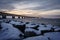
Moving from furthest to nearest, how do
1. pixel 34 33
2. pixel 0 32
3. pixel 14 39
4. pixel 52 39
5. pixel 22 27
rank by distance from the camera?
1. pixel 22 27
2. pixel 34 33
3. pixel 0 32
4. pixel 52 39
5. pixel 14 39

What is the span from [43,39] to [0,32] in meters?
1.64

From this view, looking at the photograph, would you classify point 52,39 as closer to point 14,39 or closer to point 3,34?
point 14,39

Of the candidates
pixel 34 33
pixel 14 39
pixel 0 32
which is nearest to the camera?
pixel 14 39

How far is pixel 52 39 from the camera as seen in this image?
4.19 metres

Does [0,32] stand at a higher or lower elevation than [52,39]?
higher

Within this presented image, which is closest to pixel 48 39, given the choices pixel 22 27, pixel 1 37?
pixel 1 37

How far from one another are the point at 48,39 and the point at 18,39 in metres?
1.03

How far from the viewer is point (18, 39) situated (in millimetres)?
3979

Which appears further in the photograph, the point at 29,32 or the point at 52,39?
the point at 29,32

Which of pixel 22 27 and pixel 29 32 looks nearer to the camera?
pixel 29 32

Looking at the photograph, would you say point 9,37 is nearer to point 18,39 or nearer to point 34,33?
point 18,39

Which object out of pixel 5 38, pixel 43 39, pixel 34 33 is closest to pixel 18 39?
pixel 5 38

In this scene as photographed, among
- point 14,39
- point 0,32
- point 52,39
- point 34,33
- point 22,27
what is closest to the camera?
point 14,39

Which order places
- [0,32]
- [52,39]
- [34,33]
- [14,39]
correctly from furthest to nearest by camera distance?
[34,33] → [0,32] → [52,39] → [14,39]
